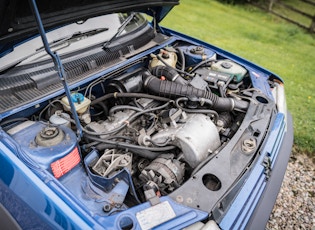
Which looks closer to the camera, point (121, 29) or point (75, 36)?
point (75, 36)

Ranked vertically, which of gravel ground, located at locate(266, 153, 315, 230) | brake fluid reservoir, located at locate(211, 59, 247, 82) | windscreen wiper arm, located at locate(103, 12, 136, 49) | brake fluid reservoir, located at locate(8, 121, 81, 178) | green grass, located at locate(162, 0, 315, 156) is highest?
windscreen wiper arm, located at locate(103, 12, 136, 49)

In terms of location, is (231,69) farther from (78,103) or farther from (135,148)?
(78,103)

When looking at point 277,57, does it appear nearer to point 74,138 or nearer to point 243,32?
point 243,32

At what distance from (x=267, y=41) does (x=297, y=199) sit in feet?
17.2

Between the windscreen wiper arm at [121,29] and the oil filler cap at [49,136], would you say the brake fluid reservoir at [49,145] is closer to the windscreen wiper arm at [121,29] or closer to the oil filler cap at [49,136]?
the oil filler cap at [49,136]

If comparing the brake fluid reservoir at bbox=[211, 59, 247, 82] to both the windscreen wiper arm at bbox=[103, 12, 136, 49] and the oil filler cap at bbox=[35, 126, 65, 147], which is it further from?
the oil filler cap at bbox=[35, 126, 65, 147]

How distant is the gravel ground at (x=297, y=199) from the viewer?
2.74 m

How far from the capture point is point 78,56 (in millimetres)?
2297

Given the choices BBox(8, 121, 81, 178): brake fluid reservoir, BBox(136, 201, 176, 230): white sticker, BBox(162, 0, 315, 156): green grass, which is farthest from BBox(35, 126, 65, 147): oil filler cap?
BBox(162, 0, 315, 156): green grass

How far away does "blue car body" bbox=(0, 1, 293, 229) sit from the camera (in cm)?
148

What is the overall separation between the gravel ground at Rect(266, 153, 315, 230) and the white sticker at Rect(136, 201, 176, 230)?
1.61 m

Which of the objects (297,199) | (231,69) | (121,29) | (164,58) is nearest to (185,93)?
(164,58)

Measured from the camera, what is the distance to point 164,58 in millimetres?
2621

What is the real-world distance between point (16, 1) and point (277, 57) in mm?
5791
